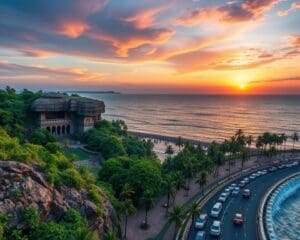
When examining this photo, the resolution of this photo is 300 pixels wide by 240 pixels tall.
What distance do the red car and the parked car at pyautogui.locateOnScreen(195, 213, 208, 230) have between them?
481cm

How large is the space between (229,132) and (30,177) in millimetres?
159574

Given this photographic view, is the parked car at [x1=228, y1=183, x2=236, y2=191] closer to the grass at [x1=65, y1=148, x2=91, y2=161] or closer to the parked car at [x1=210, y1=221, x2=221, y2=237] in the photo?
the parked car at [x1=210, y1=221, x2=221, y2=237]

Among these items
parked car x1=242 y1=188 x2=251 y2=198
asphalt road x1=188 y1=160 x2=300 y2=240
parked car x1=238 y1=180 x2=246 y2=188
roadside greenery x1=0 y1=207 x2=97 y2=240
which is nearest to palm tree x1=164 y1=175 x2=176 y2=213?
asphalt road x1=188 y1=160 x2=300 y2=240

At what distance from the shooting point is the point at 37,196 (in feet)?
106

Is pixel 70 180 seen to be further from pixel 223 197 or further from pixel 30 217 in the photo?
pixel 223 197

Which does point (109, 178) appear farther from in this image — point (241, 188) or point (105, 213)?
point (241, 188)

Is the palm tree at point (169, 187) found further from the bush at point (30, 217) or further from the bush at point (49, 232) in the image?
the bush at point (30, 217)

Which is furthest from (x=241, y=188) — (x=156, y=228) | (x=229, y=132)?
(x=229, y=132)

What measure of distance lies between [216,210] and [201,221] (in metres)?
5.46

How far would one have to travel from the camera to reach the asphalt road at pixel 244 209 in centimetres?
4772

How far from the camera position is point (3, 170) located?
104ft

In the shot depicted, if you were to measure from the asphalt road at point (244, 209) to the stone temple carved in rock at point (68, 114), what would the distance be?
4822 cm

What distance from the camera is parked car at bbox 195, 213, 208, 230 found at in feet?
163

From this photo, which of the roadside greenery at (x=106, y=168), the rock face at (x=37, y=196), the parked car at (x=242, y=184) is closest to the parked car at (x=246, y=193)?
the parked car at (x=242, y=184)
